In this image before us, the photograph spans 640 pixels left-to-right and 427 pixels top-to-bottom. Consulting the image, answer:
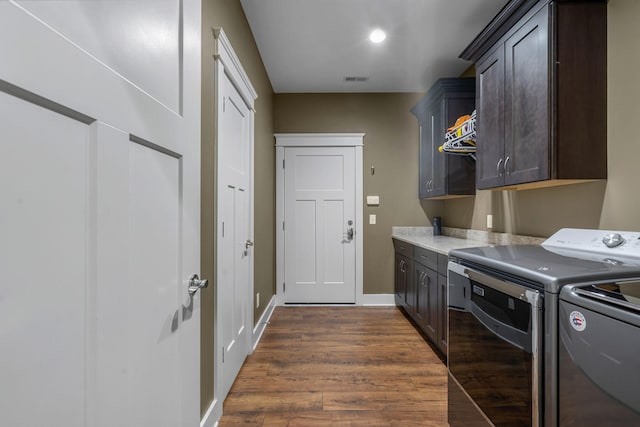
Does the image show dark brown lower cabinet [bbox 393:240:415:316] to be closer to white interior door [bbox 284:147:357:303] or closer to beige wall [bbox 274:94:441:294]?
beige wall [bbox 274:94:441:294]

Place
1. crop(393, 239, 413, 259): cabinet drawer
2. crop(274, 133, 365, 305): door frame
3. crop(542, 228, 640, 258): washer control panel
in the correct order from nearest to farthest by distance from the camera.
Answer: crop(542, 228, 640, 258): washer control panel → crop(393, 239, 413, 259): cabinet drawer → crop(274, 133, 365, 305): door frame

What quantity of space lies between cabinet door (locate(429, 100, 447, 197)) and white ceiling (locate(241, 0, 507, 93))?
0.53 m

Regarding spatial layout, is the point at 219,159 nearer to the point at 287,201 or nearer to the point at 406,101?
the point at 287,201

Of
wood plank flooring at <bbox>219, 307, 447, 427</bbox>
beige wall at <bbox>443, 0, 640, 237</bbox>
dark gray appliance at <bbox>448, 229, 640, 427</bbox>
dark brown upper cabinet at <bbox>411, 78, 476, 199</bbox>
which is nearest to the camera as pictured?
dark gray appliance at <bbox>448, 229, 640, 427</bbox>

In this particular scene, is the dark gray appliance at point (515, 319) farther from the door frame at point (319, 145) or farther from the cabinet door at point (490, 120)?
the door frame at point (319, 145)

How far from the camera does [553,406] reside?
961 millimetres

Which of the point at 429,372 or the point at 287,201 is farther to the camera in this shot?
the point at 287,201

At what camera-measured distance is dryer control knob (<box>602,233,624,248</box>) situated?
4.41ft

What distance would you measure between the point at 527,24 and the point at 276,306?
3.53 m

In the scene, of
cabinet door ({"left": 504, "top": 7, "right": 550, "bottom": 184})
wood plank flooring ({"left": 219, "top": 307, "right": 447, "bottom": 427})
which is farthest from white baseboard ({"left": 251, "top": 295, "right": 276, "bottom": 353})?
cabinet door ({"left": 504, "top": 7, "right": 550, "bottom": 184})

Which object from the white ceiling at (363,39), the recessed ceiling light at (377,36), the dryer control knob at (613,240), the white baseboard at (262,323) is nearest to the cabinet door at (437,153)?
the white ceiling at (363,39)

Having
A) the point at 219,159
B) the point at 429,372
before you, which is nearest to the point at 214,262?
the point at 219,159

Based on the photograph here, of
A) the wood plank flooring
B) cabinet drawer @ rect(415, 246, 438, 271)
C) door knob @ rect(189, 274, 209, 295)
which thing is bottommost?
the wood plank flooring

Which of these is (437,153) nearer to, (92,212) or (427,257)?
(427,257)
